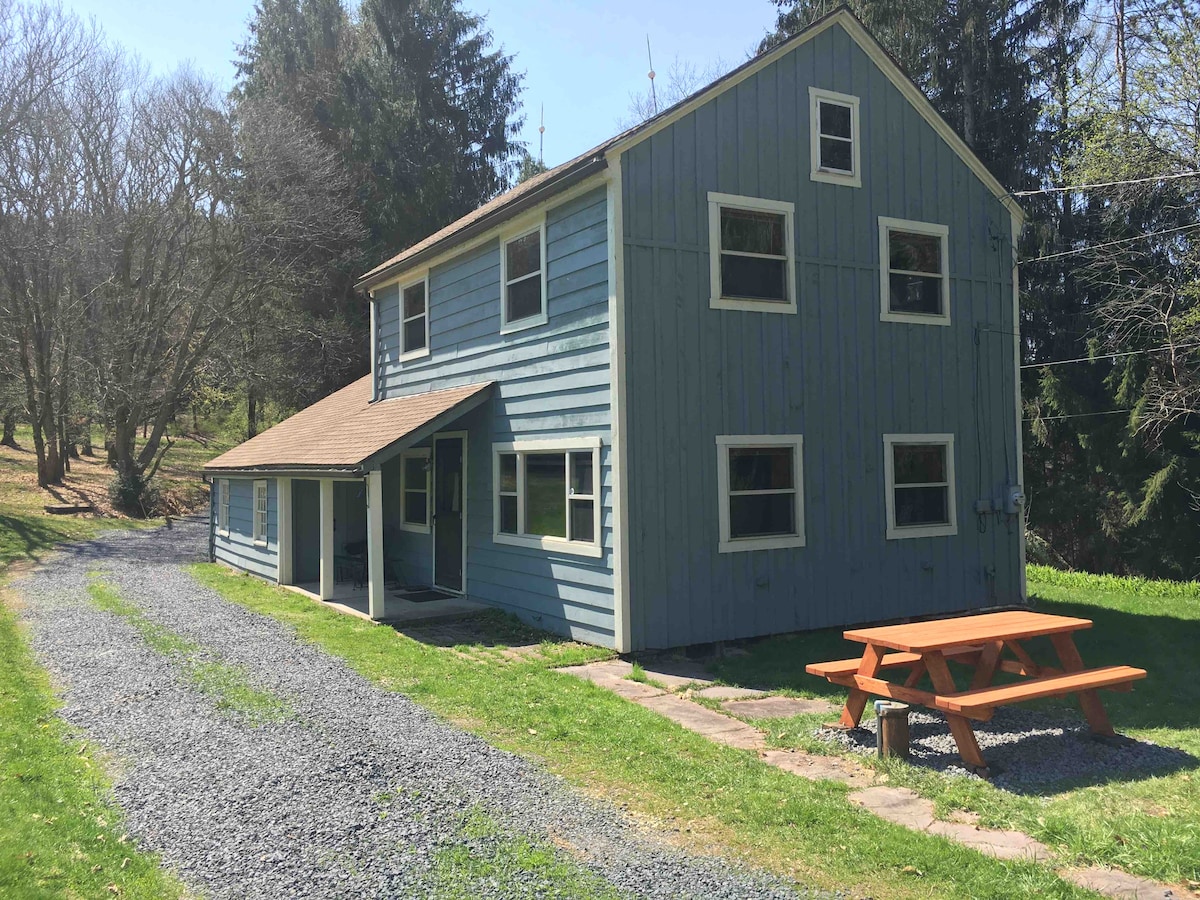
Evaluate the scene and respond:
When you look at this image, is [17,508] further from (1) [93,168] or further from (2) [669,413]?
(2) [669,413]

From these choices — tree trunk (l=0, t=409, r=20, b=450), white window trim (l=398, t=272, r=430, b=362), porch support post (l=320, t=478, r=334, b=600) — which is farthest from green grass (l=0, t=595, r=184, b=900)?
tree trunk (l=0, t=409, r=20, b=450)

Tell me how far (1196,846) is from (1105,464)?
15902 millimetres

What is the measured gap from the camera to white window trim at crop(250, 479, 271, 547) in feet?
53.7

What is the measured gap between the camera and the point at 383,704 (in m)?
7.56

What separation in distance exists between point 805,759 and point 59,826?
444cm

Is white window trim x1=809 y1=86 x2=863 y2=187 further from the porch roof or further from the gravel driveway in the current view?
the gravel driveway

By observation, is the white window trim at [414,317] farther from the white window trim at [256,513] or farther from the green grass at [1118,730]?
the green grass at [1118,730]

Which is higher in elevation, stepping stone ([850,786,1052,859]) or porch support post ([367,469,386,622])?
porch support post ([367,469,386,622])

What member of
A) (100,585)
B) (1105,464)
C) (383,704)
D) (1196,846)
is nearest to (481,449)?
(383,704)

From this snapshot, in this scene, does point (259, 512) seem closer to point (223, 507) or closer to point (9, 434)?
point (223, 507)

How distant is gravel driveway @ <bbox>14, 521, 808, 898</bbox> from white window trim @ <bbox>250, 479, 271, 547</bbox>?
22.8 ft

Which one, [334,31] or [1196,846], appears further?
[334,31]

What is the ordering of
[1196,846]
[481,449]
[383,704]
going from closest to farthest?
[1196,846] → [383,704] → [481,449]

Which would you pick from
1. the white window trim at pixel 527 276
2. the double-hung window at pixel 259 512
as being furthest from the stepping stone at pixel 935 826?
the double-hung window at pixel 259 512
